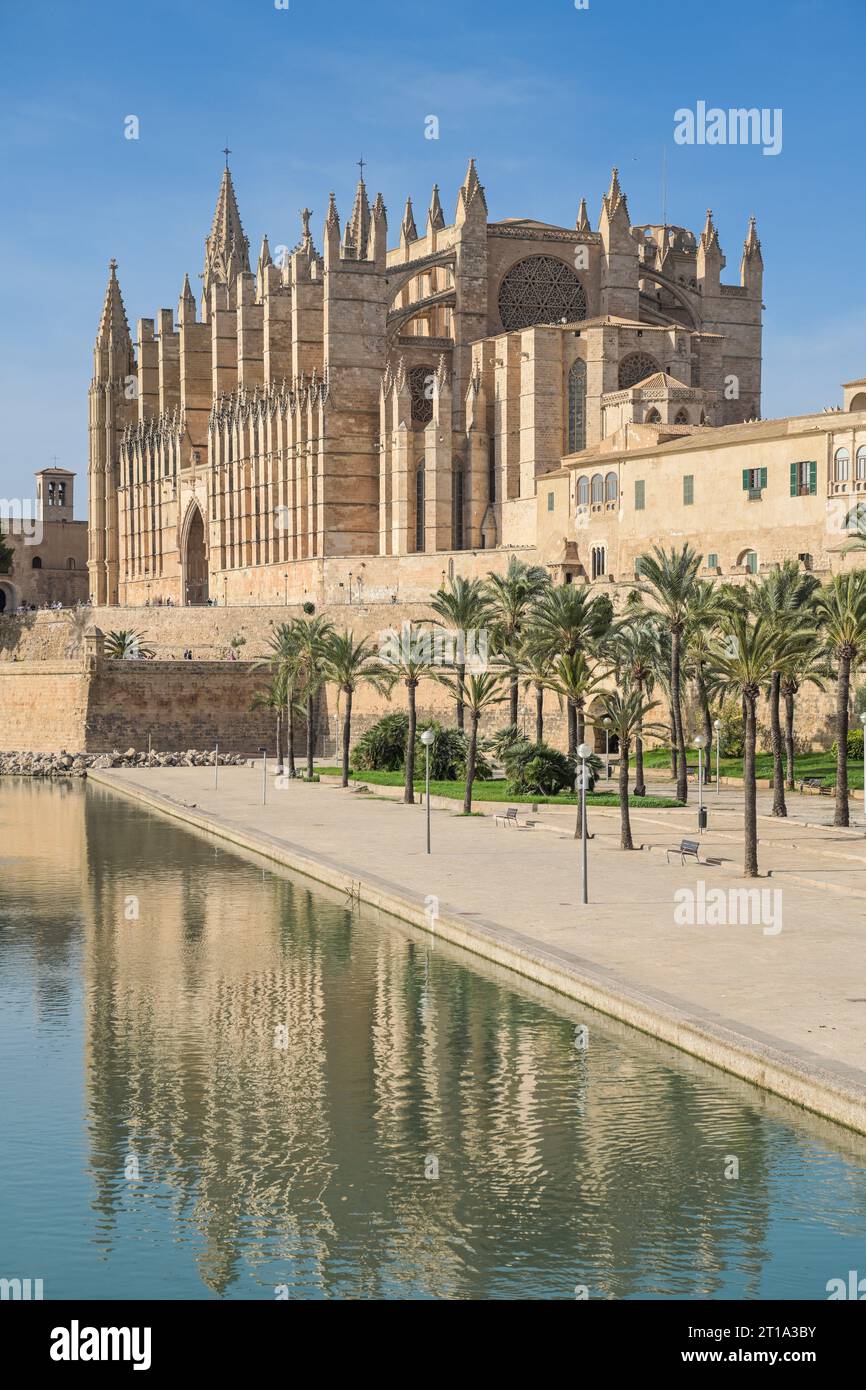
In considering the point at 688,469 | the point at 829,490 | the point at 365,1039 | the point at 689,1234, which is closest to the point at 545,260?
the point at 688,469

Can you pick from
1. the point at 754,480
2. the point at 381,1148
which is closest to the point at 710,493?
the point at 754,480

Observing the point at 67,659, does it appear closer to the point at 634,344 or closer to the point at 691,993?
the point at 634,344

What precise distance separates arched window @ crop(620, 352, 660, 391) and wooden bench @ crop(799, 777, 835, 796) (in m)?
25.3

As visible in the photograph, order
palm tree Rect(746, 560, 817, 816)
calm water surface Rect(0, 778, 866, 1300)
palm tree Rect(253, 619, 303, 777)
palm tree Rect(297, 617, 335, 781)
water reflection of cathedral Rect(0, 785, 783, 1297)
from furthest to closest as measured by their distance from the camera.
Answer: palm tree Rect(253, 619, 303, 777) → palm tree Rect(297, 617, 335, 781) → palm tree Rect(746, 560, 817, 816) → water reflection of cathedral Rect(0, 785, 783, 1297) → calm water surface Rect(0, 778, 866, 1300)

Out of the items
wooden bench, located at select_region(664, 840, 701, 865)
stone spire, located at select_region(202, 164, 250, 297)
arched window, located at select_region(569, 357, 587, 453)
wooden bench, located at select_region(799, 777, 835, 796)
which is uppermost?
stone spire, located at select_region(202, 164, 250, 297)

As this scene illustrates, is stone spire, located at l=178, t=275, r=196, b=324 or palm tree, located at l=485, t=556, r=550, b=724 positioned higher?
stone spire, located at l=178, t=275, r=196, b=324

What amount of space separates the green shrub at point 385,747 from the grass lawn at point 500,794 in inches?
36.8

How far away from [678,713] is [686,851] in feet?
38.6

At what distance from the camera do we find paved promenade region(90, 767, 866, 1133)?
13.9 metres

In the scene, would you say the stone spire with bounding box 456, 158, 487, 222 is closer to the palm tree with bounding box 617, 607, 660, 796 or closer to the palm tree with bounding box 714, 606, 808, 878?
the palm tree with bounding box 617, 607, 660, 796

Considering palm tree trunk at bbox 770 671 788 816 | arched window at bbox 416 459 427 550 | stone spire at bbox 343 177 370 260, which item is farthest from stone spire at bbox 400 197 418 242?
palm tree trunk at bbox 770 671 788 816

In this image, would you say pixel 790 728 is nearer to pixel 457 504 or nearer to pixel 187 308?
pixel 457 504

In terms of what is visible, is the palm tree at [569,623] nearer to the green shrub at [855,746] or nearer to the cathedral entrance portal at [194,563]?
the green shrub at [855,746]

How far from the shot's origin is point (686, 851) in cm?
2492
